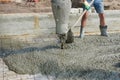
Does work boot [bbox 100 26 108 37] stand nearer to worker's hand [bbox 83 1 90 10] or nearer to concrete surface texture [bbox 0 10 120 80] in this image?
concrete surface texture [bbox 0 10 120 80]

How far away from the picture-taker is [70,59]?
6508mm

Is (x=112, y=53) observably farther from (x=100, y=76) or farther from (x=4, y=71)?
(x=4, y=71)

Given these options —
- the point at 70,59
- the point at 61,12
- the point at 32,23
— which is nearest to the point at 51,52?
the point at 70,59

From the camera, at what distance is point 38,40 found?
8172mm

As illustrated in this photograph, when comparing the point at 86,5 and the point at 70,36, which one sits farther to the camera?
the point at 86,5

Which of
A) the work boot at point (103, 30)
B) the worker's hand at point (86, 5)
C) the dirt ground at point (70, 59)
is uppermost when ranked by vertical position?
the worker's hand at point (86, 5)

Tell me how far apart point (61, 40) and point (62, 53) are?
1.19 ft

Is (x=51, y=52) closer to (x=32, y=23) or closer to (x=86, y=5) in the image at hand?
(x=86, y=5)

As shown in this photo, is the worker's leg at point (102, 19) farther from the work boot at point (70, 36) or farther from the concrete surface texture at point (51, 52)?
the work boot at point (70, 36)

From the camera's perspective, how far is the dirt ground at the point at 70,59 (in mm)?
5895

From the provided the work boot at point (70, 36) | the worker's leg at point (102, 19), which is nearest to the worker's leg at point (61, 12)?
the work boot at point (70, 36)

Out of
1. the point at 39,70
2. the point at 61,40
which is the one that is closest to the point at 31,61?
the point at 39,70

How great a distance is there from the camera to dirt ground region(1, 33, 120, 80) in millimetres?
5895

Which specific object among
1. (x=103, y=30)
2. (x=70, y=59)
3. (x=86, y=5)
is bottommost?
(x=70, y=59)
